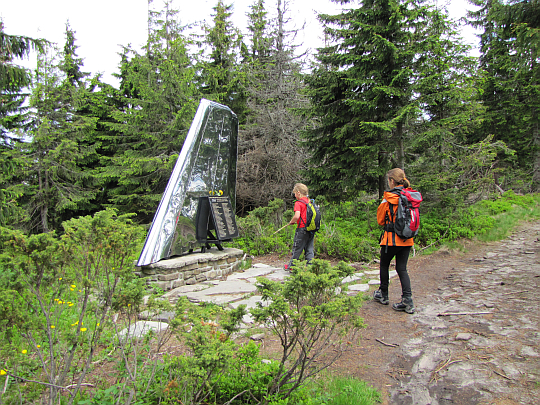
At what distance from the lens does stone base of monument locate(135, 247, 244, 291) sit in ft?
17.3

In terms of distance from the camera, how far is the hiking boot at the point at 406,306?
401cm

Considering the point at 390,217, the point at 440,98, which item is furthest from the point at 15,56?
the point at 440,98

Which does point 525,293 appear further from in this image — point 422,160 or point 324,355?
point 422,160

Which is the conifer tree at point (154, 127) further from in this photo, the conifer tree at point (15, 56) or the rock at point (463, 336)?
the rock at point (463, 336)

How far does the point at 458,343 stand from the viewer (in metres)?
3.12

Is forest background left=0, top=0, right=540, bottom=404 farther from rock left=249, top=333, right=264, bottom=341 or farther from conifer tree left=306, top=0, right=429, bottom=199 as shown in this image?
rock left=249, top=333, right=264, bottom=341

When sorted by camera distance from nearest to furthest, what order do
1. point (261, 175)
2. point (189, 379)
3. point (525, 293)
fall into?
point (189, 379)
point (525, 293)
point (261, 175)

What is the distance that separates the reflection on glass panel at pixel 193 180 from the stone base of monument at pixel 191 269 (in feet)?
0.59

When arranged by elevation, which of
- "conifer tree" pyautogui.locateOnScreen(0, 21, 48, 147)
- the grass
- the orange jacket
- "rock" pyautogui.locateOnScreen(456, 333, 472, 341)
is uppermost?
"conifer tree" pyautogui.locateOnScreen(0, 21, 48, 147)

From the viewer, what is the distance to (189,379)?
6.07 ft

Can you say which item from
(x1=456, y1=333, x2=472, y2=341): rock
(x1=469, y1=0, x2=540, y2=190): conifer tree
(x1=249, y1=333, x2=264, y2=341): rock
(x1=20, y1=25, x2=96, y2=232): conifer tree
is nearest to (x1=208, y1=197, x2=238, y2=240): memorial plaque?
(x1=249, y1=333, x2=264, y2=341): rock

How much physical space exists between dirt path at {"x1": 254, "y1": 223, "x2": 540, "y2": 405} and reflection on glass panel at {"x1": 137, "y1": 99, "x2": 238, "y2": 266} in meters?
3.44

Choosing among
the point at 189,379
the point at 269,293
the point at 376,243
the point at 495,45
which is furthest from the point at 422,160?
the point at 495,45

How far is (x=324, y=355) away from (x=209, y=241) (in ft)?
13.1
